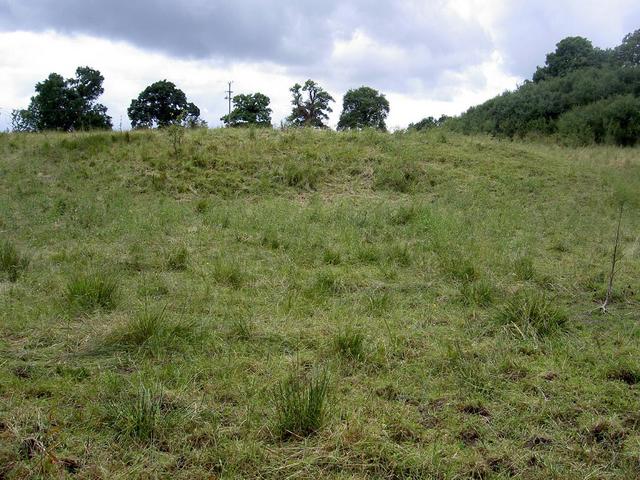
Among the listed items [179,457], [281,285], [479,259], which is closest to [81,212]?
[281,285]

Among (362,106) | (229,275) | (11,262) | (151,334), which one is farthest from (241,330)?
(362,106)

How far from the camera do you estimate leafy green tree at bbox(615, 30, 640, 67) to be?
29.0 m

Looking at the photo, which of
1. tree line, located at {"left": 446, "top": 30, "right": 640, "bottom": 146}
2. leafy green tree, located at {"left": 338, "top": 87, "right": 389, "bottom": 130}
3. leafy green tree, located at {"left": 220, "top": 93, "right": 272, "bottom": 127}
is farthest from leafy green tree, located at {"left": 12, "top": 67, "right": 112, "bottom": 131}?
tree line, located at {"left": 446, "top": 30, "right": 640, "bottom": 146}

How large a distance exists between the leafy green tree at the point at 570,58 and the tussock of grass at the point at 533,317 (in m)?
30.0

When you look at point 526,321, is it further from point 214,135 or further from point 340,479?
point 214,135

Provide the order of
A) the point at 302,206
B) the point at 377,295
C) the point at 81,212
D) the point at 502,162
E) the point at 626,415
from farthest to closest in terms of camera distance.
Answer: the point at 502,162, the point at 302,206, the point at 81,212, the point at 377,295, the point at 626,415

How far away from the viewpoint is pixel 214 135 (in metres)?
13.6

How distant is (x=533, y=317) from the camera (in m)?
4.57

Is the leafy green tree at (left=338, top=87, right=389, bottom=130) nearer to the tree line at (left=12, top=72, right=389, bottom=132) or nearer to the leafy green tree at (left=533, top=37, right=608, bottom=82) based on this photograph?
the tree line at (left=12, top=72, right=389, bottom=132)

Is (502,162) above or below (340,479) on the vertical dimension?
above

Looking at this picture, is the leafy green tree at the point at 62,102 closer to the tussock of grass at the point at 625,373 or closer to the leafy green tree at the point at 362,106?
the leafy green tree at the point at 362,106

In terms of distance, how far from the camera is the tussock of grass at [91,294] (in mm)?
4809

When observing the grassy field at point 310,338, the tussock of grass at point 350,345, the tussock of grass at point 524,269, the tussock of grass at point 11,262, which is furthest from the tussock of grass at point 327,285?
the tussock of grass at point 11,262

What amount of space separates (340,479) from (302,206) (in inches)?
307
